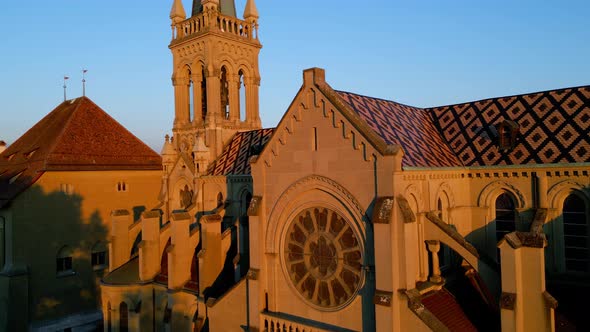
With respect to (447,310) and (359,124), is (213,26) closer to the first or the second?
(359,124)

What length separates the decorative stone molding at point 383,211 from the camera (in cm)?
1449

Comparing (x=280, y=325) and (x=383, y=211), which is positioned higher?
(x=383, y=211)

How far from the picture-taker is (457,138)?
23.3 metres

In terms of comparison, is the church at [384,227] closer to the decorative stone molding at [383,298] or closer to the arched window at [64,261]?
the decorative stone molding at [383,298]

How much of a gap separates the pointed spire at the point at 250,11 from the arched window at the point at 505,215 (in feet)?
73.7

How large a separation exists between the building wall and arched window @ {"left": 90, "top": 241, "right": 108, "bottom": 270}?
136 millimetres

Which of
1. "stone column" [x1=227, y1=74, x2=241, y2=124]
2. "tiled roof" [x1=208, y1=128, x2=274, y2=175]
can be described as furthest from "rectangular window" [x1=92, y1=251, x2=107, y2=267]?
"stone column" [x1=227, y1=74, x2=241, y2=124]

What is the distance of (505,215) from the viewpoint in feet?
68.3

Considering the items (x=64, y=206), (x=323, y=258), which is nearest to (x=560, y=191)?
(x=323, y=258)

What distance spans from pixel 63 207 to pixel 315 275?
23115mm

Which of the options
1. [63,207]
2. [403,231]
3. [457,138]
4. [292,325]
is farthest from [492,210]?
[63,207]

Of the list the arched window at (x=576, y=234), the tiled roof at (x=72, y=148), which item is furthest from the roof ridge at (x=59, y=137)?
the arched window at (x=576, y=234)

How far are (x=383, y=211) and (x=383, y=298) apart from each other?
268 centimetres

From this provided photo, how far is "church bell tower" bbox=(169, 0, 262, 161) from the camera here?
3203cm
